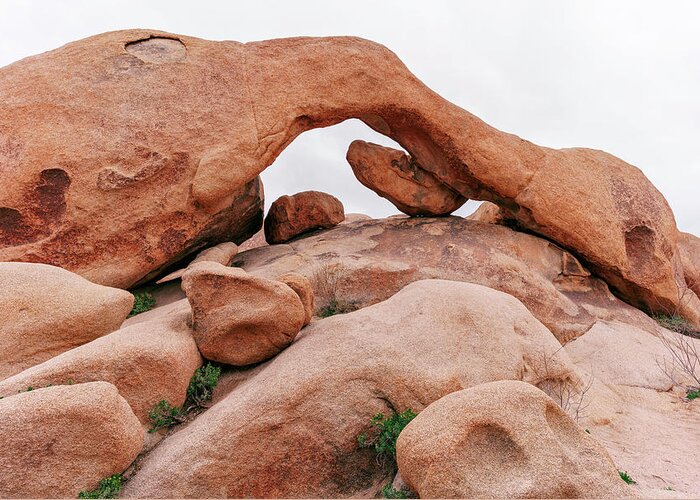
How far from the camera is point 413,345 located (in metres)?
6.39

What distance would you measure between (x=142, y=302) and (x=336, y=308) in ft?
12.0

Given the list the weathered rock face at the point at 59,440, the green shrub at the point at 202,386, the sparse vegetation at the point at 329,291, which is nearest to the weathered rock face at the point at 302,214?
the sparse vegetation at the point at 329,291

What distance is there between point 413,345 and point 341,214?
765cm

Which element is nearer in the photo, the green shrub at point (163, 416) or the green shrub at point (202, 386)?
the green shrub at point (163, 416)

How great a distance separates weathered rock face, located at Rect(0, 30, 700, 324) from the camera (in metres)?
9.24

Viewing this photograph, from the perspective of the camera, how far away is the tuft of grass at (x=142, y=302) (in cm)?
1018

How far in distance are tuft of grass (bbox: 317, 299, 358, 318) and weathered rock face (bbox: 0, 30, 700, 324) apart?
9.24 feet

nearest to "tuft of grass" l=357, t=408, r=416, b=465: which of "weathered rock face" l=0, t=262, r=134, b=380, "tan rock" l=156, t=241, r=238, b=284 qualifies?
"weathered rock face" l=0, t=262, r=134, b=380

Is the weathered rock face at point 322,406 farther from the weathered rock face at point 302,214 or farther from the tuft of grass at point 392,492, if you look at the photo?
the weathered rock face at point 302,214

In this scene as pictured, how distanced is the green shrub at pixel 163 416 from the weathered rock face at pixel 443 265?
13.4 ft

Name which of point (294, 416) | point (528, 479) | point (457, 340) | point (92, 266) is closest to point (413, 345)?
point (457, 340)

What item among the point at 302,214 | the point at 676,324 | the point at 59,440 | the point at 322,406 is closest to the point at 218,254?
the point at 302,214

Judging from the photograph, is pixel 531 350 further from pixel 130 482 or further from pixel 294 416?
pixel 130 482

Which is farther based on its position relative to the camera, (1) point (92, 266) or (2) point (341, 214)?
(2) point (341, 214)
